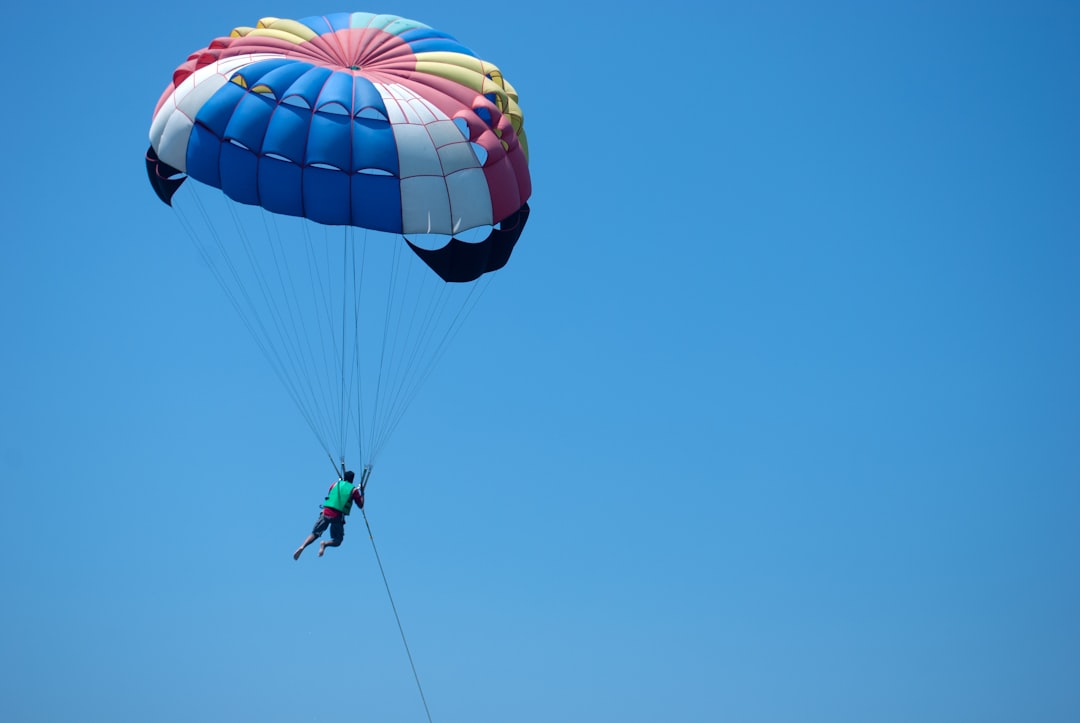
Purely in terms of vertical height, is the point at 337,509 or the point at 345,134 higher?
the point at 345,134

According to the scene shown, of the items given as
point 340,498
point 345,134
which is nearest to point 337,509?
point 340,498

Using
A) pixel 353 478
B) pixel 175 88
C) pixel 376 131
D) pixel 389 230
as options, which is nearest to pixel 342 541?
pixel 353 478

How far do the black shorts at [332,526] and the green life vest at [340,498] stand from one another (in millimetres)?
175

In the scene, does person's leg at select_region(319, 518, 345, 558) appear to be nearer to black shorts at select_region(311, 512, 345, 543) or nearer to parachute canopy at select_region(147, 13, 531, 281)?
black shorts at select_region(311, 512, 345, 543)

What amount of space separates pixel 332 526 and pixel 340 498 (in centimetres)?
54

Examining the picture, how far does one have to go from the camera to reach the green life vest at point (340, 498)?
851 inches

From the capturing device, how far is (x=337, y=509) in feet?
70.9

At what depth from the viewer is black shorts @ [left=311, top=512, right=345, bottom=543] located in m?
21.8

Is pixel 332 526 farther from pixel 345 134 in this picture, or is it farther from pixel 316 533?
pixel 345 134

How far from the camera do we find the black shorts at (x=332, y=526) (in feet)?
71.4

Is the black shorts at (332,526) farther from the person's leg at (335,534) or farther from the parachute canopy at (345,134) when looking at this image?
the parachute canopy at (345,134)

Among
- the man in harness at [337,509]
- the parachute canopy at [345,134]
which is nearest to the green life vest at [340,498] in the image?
the man in harness at [337,509]

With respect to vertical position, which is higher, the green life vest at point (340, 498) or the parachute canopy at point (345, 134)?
the parachute canopy at point (345, 134)

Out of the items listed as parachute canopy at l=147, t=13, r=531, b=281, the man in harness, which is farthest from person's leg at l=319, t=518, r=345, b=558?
parachute canopy at l=147, t=13, r=531, b=281
